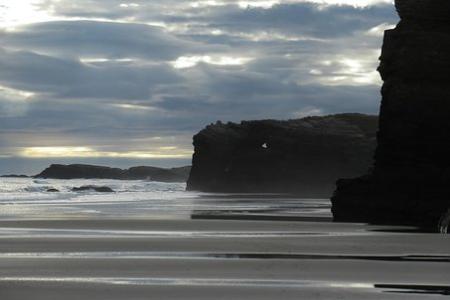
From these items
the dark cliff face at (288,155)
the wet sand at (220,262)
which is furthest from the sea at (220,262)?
the dark cliff face at (288,155)

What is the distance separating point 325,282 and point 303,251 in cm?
570

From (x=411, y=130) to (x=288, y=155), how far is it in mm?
86373

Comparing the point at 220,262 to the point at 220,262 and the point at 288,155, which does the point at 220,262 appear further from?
the point at 288,155

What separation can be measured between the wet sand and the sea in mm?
19

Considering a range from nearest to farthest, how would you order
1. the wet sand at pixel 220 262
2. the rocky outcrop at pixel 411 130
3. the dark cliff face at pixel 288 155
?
the wet sand at pixel 220 262 → the rocky outcrop at pixel 411 130 → the dark cliff face at pixel 288 155

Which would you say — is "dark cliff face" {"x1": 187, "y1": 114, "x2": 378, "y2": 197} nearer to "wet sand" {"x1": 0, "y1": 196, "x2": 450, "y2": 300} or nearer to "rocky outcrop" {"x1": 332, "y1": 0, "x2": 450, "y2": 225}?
"rocky outcrop" {"x1": 332, "y1": 0, "x2": 450, "y2": 225}

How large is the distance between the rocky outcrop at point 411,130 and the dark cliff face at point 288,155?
75.5m

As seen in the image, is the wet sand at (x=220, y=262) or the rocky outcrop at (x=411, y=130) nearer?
the wet sand at (x=220, y=262)

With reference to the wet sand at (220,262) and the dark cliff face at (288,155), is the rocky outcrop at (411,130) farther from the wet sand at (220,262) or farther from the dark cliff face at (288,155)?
the dark cliff face at (288,155)

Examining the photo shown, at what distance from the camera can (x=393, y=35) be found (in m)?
35.9

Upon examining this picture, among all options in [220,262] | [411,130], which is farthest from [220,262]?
[411,130]

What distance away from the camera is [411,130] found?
34.3 metres

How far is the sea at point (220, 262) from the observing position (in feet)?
43.7

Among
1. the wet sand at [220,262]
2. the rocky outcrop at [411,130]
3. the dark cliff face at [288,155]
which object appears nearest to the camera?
the wet sand at [220,262]
